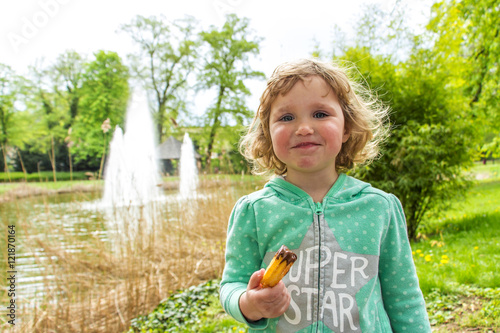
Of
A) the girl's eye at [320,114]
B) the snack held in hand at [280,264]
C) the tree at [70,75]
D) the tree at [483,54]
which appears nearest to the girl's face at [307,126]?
the girl's eye at [320,114]

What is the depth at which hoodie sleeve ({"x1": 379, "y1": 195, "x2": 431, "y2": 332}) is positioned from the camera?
3.67ft

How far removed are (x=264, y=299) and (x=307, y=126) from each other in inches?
21.0

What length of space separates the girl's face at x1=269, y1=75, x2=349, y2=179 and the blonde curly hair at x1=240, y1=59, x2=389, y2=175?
0.11 feet

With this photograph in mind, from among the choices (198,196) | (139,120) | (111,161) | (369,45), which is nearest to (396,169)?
(369,45)

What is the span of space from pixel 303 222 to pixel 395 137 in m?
3.77

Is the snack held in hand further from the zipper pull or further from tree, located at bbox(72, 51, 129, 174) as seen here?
tree, located at bbox(72, 51, 129, 174)

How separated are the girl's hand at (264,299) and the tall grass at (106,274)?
8.62 ft

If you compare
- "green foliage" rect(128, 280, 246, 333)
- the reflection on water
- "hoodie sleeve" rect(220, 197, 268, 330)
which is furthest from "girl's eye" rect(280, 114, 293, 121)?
the reflection on water

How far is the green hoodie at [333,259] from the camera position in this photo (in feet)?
3.45

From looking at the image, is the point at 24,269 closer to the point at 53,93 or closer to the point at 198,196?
the point at 198,196

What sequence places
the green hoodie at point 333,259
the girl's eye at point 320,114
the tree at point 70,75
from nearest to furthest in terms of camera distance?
the green hoodie at point 333,259, the girl's eye at point 320,114, the tree at point 70,75

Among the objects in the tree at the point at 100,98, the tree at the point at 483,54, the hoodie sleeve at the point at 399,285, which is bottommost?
the hoodie sleeve at the point at 399,285

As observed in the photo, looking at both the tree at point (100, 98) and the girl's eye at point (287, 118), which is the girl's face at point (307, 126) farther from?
the tree at point (100, 98)

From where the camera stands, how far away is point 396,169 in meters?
4.49
